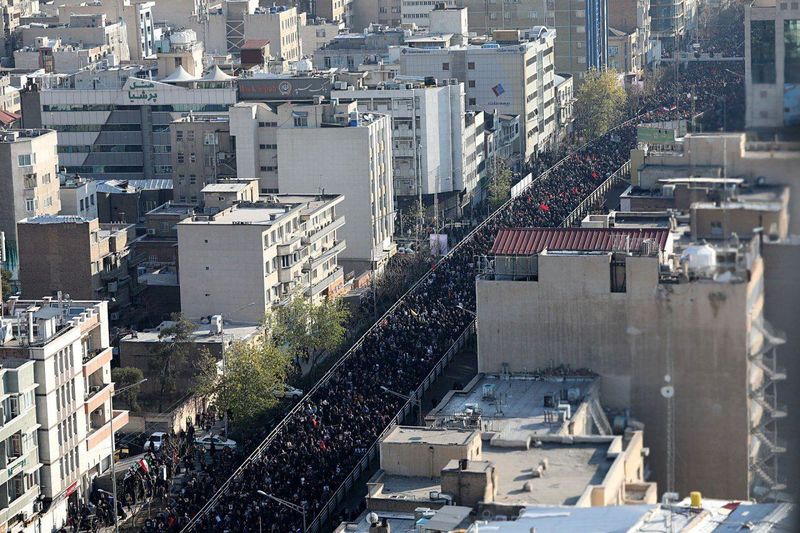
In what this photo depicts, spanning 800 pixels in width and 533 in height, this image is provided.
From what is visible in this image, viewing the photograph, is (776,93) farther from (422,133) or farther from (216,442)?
(422,133)

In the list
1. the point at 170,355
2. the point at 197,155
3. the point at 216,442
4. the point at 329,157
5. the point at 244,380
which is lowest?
the point at 216,442

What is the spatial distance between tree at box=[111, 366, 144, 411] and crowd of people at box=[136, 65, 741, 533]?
8.52 feet

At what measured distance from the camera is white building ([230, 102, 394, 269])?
133 feet

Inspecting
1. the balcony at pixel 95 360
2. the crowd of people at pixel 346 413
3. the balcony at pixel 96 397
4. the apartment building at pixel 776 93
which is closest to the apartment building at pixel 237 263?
the crowd of people at pixel 346 413

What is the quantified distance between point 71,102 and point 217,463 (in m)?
22.9

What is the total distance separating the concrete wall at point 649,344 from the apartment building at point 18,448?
5693mm

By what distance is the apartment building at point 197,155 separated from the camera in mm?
43125

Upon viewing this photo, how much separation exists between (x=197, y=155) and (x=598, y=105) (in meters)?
18.4

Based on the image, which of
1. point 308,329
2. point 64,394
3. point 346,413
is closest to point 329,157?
point 308,329

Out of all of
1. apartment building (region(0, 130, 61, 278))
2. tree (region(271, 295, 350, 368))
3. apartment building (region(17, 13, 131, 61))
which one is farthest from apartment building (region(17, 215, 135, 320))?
apartment building (region(17, 13, 131, 61))

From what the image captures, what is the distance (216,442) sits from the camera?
28.5 m

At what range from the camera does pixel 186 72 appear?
50781mm

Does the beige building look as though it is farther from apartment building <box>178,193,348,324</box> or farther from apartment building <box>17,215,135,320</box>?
apartment building <box>17,215,135,320</box>

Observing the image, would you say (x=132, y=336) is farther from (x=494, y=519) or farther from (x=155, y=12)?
(x=155, y=12)
